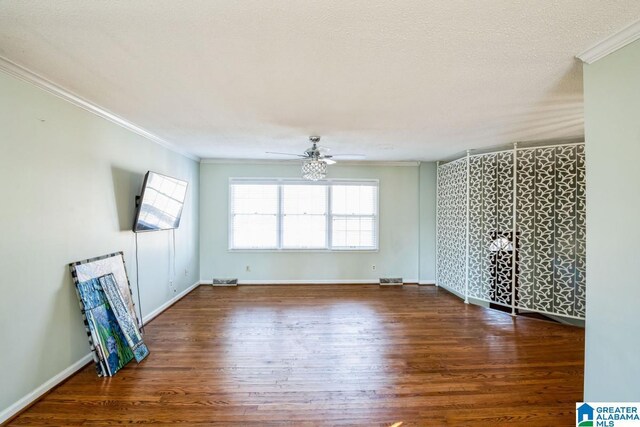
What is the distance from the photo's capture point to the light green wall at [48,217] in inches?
76.1

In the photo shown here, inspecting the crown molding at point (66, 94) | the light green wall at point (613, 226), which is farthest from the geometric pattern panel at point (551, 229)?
the crown molding at point (66, 94)

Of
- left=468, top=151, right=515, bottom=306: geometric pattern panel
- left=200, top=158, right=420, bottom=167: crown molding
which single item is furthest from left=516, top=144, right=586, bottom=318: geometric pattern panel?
left=200, top=158, right=420, bottom=167: crown molding

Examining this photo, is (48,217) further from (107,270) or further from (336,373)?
(336,373)

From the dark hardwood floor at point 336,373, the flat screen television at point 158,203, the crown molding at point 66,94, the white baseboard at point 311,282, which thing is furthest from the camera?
the white baseboard at point 311,282

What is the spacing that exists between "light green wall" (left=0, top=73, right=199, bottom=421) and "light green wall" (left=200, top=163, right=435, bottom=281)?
7.48ft

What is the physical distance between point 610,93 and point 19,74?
3.94m

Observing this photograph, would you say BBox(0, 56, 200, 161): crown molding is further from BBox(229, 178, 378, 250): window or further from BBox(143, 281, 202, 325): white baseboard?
BBox(143, 281, 202, 325): white baseboard

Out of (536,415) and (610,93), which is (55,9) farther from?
(536,415)

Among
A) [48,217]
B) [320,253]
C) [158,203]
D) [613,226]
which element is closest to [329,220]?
[320,253]

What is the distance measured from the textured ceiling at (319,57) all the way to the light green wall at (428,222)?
8.22ft

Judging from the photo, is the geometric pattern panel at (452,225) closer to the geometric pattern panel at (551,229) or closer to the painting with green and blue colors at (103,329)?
the geometric pattern panel at (551,229)

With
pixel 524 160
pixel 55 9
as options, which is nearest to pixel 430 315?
pixel 524 160

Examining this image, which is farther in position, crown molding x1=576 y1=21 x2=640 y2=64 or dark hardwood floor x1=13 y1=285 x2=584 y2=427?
dark hardwood floor x1=13 y1=285 x2=584 y2=427

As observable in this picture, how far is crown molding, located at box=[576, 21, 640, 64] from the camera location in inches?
57.2
